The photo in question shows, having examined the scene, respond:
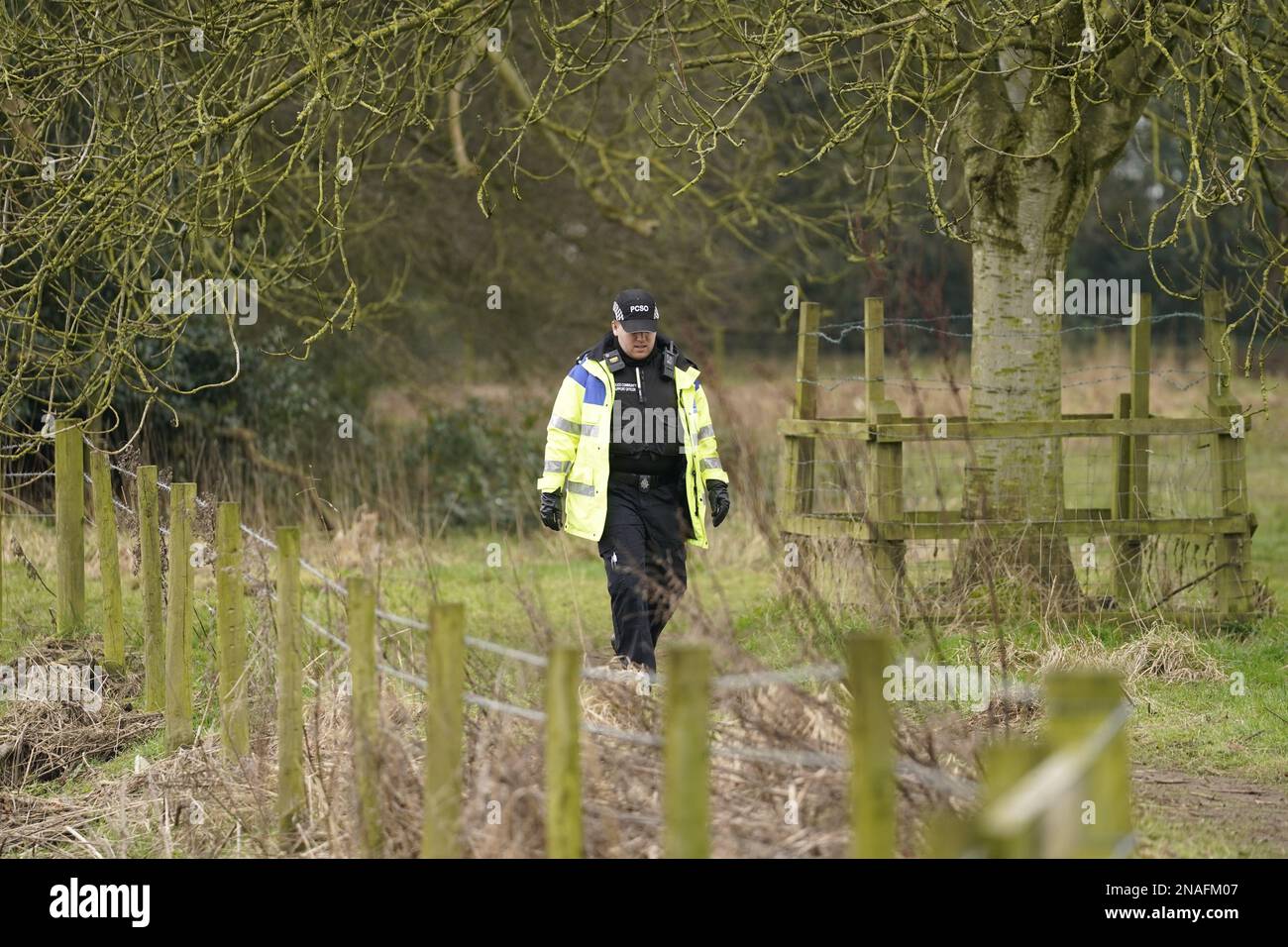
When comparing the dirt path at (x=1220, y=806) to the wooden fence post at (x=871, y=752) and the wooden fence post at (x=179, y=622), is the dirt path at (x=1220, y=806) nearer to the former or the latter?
the wooden fence post at (x=871, y=752)

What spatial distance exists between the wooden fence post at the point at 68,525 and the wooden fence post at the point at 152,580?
196 centimetres

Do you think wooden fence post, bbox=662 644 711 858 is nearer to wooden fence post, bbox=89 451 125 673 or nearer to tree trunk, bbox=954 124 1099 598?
wooden fence post, bbox=89 451 125 673

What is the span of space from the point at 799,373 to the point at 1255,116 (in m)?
3.37

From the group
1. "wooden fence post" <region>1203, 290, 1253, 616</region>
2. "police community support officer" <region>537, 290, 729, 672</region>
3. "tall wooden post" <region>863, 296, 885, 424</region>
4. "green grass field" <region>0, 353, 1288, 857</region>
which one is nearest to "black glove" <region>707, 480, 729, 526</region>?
"police community support officer" <region>537, 290, 729, 672</region>

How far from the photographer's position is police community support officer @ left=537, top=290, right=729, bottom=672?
707 cm

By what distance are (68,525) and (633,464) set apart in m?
3.77

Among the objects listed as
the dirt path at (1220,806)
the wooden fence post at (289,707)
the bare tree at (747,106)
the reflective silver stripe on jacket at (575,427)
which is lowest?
the dirt path at (1220,806)

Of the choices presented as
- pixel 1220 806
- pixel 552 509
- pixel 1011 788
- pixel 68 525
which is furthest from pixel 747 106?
pixel 1011 788

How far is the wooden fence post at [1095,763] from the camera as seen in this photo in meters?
2.66

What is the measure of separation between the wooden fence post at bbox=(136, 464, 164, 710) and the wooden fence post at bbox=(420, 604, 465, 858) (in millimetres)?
3222

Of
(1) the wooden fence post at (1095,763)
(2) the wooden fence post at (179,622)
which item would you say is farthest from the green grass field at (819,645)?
(1) the wooden fence post at (1095,763)

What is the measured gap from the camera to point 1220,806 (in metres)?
5.82
